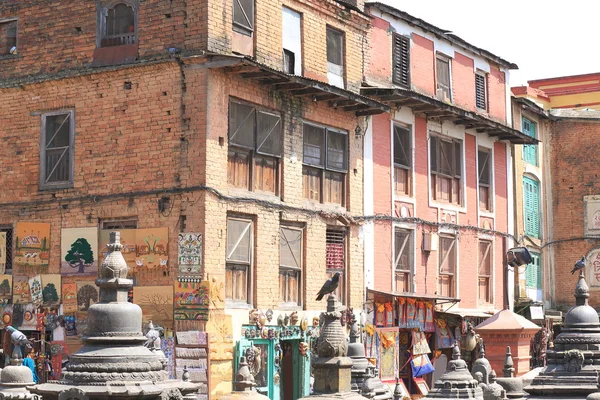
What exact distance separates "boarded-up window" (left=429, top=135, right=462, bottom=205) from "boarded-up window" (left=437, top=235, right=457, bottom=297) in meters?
1.09

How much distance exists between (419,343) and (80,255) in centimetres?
960

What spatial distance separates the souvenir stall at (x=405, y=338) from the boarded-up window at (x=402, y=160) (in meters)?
2.82

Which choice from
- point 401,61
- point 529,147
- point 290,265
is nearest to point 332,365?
point 290,265

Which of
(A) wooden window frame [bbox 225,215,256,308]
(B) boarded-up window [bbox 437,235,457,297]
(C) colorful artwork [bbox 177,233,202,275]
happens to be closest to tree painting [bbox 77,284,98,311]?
(C) colorful artwork [bbox 177,233,202,275]

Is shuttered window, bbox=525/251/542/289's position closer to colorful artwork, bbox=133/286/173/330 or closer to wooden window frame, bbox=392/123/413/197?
wooden window frame, bbox=392/123/413/197

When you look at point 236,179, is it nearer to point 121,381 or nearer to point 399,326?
point 399,326

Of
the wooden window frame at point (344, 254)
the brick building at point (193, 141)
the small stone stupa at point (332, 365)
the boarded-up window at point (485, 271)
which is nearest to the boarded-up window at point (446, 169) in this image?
the boarded-up window at point (485, 271)

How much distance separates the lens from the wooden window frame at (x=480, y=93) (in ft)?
102

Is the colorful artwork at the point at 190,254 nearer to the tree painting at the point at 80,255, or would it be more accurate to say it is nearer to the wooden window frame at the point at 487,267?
the tree painting at the point at 80,255

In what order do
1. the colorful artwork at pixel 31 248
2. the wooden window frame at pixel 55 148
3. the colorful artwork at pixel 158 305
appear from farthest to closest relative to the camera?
1. the colorful artwork at pixel 31 248
2. the wooden window frame at pixel 55 148
3. the colorful artwork at pixel 158 305

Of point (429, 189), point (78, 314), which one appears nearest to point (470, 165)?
point (429, 189)

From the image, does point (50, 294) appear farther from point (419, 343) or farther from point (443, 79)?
point (443, 79)

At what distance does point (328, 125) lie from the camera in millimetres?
23922

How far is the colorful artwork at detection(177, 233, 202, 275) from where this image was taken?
782 inches
